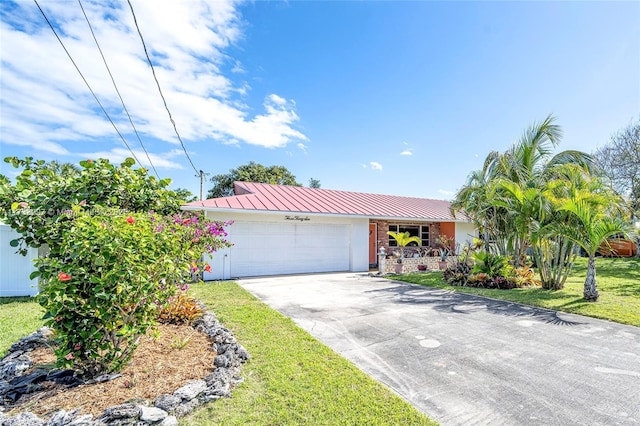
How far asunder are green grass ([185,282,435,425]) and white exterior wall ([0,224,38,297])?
26.1 ft

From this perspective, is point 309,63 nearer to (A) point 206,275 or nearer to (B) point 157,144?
(B) point 157,144

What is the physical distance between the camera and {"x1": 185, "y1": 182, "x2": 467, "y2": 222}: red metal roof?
1236cm

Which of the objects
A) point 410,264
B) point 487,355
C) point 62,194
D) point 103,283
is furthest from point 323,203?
point 103,283

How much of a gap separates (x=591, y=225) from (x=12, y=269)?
15.8m

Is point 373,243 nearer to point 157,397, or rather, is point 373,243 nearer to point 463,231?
point 463,231

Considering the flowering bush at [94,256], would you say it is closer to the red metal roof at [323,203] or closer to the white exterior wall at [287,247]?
the red metal roof at [323,203]

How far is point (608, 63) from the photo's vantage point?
11000mm

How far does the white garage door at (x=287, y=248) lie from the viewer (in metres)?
12.3

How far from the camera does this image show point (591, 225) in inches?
301

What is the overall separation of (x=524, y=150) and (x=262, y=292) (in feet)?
37.2

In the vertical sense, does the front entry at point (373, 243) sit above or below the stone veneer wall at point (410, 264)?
above

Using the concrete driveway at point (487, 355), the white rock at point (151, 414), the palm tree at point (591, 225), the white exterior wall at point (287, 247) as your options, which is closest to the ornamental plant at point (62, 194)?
the white rock at point (151, 414)

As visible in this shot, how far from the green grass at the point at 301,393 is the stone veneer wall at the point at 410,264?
893cm

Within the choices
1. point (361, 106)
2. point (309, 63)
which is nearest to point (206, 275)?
point (309, 63)
